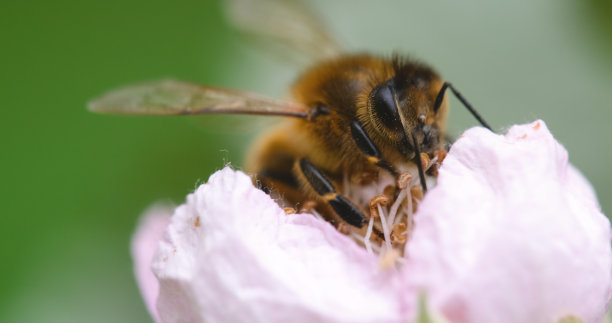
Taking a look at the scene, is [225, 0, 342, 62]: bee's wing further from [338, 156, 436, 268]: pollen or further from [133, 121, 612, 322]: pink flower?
[133, 121, 612, 322]: pink flower

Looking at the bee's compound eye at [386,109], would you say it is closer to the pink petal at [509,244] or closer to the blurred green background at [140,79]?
the pink petal at [509,244]

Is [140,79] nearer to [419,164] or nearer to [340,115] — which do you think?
[340,115]

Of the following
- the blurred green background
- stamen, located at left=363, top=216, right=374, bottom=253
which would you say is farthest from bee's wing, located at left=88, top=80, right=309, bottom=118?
the blurred green background

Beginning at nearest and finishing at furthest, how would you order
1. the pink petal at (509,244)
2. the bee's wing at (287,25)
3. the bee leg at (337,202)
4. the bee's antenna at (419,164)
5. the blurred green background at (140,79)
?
the pink petal at (509,244)
the bee's antenna at (419,164)
the bee leg at (337,202)
the bee's wing at (287,25)
the blurred green background at (140,79)

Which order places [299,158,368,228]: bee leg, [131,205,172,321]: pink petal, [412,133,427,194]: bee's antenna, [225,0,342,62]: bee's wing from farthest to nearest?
[225,0,342,62]: bee's wing, [131,205,172,321]: pink petal, [299,158,368,228]: bee leg, [412,133,427,194]: bee's antenna

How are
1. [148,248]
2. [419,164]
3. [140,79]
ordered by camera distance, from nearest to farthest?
[419,164] → [148,248] → [140,79]

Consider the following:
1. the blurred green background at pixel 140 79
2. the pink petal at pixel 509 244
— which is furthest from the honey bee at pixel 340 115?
the blurred green background at pixel 140 79

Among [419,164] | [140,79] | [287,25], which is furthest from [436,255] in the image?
[140,79]
